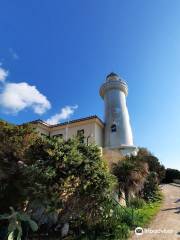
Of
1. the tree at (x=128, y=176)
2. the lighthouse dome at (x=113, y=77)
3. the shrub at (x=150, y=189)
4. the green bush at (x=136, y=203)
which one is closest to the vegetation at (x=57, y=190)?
the tree at (x=128, y=176)

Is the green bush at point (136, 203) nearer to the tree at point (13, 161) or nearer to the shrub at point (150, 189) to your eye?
the shrub at point (150, 189)

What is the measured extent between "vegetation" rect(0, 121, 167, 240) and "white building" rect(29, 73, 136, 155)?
45.5 feet

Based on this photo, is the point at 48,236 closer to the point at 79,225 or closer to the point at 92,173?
the point at 79,225

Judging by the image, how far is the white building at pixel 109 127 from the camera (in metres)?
28.2

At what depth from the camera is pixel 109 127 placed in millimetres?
30391

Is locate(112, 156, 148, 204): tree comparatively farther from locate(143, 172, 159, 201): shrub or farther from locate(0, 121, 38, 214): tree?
locate(0, 121, 38, 214): tree

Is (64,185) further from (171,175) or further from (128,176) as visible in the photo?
(171,175)

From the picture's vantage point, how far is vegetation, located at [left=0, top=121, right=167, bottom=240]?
1060cm

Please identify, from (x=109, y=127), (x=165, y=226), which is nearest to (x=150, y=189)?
(x=165, y=226)

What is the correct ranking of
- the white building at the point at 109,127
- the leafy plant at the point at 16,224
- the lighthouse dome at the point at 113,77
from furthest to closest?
the lighthouse dome at the point at 113,77 → the white building at the point at 109,127 → the leafy plant at the point at 16,224

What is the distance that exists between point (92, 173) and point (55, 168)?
1899mm

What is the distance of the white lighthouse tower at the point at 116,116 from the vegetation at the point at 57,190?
1507 centimetres

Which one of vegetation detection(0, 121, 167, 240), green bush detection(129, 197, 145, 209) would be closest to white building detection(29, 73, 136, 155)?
green bush detection(129, 197, 145, 209)

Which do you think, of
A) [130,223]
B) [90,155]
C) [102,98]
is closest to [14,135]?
[90,155]
